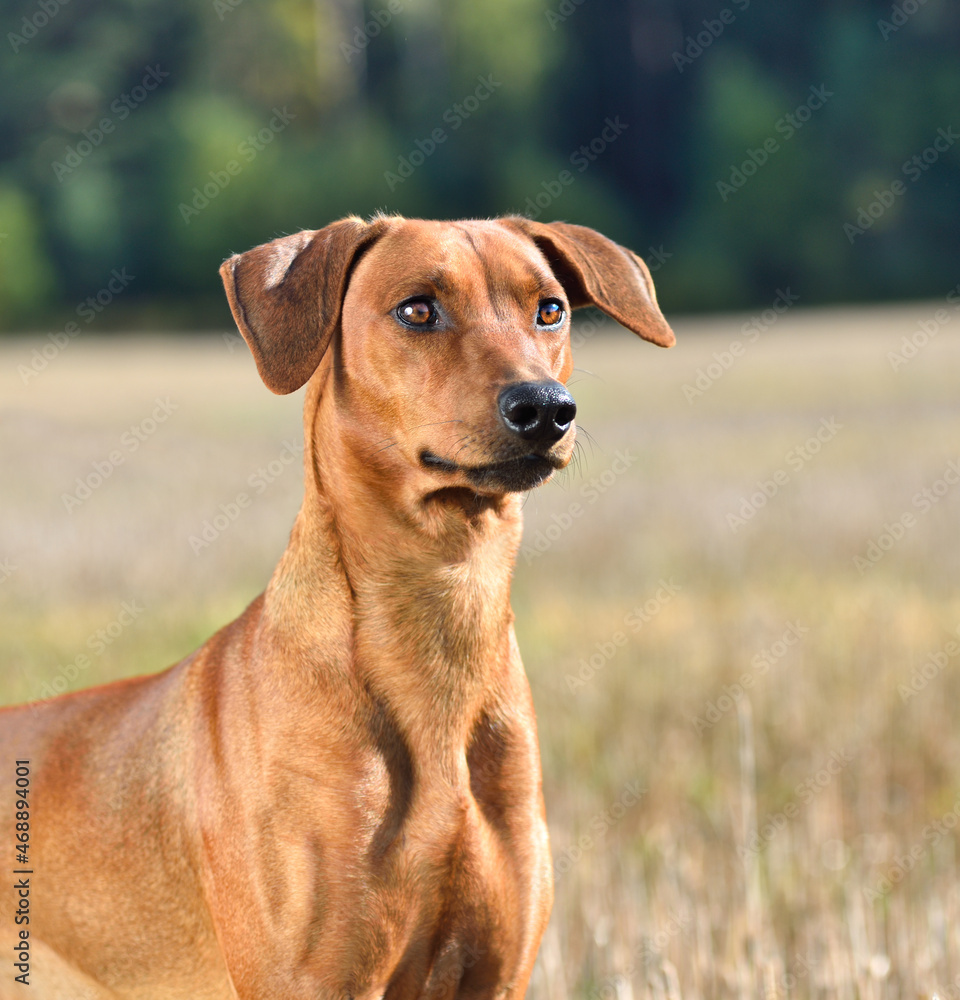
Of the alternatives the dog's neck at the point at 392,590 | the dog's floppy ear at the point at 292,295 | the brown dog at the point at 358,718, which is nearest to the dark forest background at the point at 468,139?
the dog's floppy ear at the point at 292,295

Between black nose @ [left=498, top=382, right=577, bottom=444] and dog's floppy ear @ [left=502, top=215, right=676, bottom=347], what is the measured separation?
0.65 meters

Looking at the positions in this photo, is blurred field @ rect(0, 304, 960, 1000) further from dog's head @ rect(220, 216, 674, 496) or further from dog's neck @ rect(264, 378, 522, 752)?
dog's neck @ rect(264, 378, 522, 752)

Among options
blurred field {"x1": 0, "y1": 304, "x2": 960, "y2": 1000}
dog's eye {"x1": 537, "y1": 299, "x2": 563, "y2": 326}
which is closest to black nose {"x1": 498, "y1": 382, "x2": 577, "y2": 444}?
dog's eye {"x1": 537, "y1": 299, "x2": 563, "y2": 326}

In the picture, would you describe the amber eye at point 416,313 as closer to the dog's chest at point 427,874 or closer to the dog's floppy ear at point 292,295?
the dog's floppy ear at point 292,295

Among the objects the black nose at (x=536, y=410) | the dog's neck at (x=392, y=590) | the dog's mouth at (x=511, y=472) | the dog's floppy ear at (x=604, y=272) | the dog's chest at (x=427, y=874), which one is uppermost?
the dog's floppy ear at (x=604, y=272)

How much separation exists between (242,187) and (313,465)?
4392 centimetres

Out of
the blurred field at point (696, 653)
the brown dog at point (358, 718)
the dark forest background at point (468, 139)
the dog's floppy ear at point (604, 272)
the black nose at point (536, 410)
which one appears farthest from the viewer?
the dark forest background at point (468, 139)

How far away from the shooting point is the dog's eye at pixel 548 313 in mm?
3176

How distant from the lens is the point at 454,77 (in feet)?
160

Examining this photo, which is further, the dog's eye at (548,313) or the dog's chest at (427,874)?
the dog's eye at (548,313)

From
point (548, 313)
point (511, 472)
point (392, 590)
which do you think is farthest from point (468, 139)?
point (511, 472)

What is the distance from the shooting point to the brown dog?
9.27 feet

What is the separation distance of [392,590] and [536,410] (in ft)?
2.08

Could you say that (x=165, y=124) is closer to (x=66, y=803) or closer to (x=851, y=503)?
(x=851, y=503)
